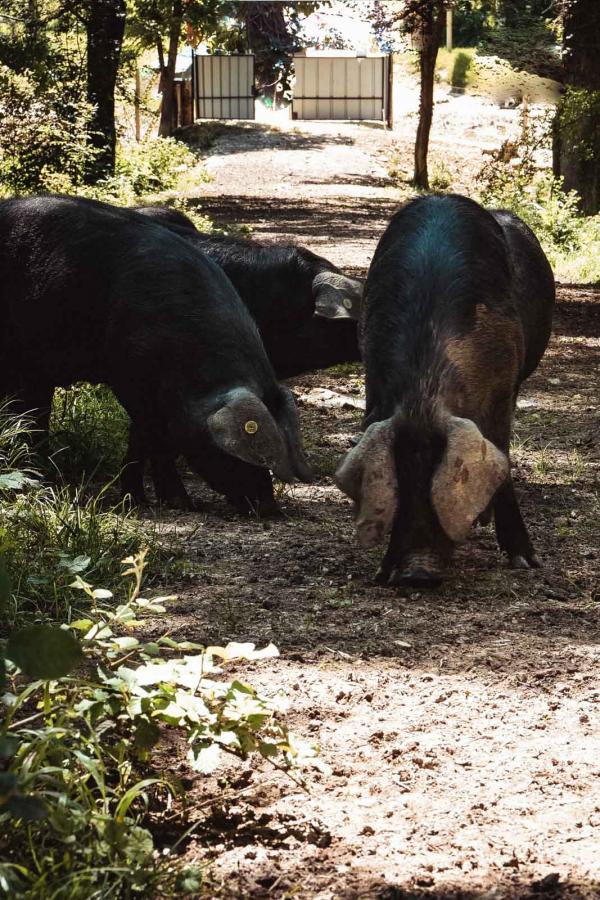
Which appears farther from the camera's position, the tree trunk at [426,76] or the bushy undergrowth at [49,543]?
the tree trunk at [426,76]

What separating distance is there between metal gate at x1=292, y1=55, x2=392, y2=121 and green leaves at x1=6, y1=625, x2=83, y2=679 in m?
41.7

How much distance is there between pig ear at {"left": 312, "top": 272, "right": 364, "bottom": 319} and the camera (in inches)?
338

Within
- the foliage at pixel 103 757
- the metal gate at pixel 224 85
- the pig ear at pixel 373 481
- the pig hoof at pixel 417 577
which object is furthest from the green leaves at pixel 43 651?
the metal gate at pixel 224 85

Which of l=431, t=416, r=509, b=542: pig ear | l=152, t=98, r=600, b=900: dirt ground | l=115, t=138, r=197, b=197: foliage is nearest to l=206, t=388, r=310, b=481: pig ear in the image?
l=152, t=98, r=600, b=900: dirt ground

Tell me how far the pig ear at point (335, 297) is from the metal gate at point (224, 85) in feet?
117

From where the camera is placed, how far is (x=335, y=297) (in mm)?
8602

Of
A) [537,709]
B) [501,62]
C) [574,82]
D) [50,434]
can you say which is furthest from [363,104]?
[537,709]

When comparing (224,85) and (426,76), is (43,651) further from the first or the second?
(224,85)

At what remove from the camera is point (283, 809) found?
11.1 feet

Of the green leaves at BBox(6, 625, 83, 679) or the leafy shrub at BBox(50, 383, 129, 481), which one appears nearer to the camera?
the green leaves at BBox(6, 625, 83, 679)

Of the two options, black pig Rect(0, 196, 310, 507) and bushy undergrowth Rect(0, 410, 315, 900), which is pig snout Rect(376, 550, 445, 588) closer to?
bushy undergrowth Rect(0, 410, 315, 900)

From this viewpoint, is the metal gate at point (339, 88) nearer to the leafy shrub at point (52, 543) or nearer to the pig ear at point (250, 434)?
the pig ear at point (250, 434)

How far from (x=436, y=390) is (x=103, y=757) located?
7.92 ft

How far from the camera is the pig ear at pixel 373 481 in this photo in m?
5.02
